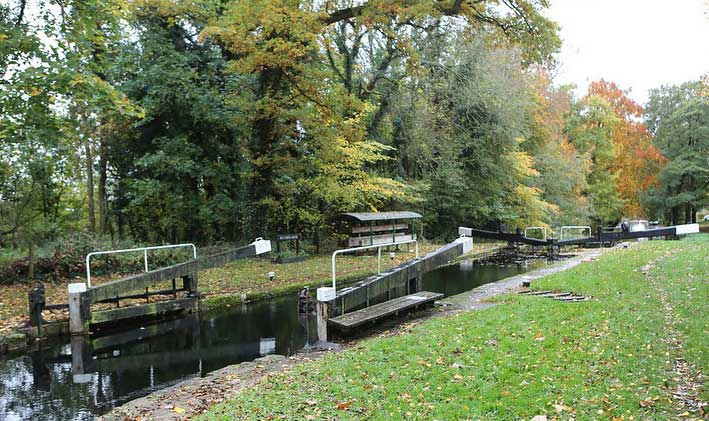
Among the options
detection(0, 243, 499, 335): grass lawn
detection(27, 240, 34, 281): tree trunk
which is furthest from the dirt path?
detection(27, 240, 34, 281): tree trunk

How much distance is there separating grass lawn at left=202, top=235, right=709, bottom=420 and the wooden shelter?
440 inches

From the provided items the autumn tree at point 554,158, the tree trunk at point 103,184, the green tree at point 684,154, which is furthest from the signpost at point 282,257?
the green tree at point 684,154

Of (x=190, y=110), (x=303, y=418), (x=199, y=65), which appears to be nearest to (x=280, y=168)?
(x=190, y=110)

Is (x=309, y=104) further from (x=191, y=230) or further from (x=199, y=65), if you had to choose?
(x=191, y=230)

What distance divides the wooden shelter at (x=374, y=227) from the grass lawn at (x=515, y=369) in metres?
11.2

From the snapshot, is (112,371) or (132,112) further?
(132,112)

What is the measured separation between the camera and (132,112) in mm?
11344

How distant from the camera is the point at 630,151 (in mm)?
39219

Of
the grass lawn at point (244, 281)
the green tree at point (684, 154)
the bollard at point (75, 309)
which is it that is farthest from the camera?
the green tree at point (684, 154)

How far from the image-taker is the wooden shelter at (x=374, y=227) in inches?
765

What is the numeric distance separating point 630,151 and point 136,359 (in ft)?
134

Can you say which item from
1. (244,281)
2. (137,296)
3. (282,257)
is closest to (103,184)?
(282,257)

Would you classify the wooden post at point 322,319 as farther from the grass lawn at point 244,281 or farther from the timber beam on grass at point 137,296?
the grass lawn at point 244,281

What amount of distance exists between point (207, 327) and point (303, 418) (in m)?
6.13
